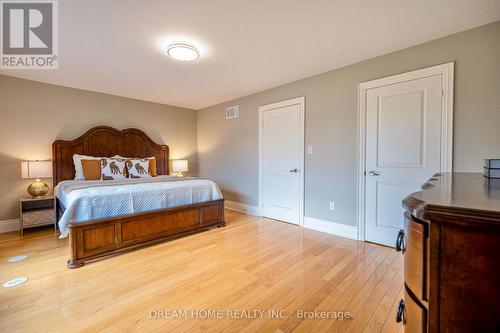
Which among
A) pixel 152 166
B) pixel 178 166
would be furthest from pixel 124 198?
pixel 178 166

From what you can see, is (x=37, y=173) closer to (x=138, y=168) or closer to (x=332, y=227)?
(x=138, y=168)

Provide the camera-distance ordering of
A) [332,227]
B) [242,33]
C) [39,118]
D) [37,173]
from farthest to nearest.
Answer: [39,118], [37,173], [332,227], [242,33]

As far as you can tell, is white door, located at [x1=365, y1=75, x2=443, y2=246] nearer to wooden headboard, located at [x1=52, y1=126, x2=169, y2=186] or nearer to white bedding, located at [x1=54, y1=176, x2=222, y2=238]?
white bedding, located at [x1=54, y1=176, x2=222, y2=238]

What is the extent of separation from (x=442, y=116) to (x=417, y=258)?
7.56ft

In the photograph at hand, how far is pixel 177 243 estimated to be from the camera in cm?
281

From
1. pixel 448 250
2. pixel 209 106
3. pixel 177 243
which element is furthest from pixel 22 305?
pixel 209 106

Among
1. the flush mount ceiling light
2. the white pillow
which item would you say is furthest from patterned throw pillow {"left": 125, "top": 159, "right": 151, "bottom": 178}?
the flush mount ceiling light

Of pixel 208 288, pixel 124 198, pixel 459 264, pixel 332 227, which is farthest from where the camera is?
pixel 332 227

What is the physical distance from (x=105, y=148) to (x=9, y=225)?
1.69 metres

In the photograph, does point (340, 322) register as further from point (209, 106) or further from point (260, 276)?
point (209, 106)

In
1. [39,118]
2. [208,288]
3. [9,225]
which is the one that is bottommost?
[208,288]

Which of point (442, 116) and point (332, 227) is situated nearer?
point (442, 116)

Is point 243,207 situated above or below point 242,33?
below

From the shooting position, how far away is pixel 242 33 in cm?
223
